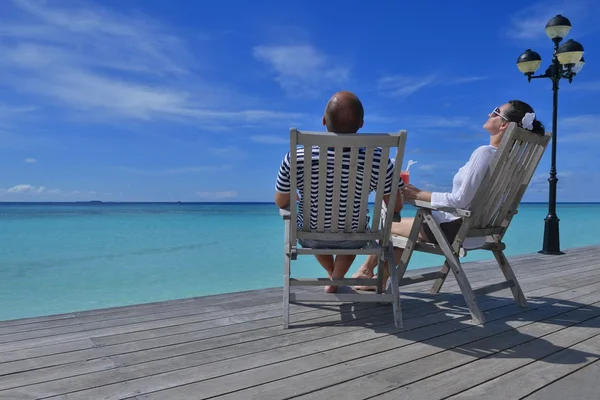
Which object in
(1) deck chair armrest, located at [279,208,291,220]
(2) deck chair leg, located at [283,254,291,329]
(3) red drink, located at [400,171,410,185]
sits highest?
(3) red drink, located at [400,171,410,185]

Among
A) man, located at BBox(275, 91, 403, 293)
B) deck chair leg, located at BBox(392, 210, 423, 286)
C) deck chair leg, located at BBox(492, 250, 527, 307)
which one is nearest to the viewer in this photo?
man, located at BBox(275, 91, 403, 293)

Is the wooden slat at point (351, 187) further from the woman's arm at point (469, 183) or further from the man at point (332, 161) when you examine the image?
the woman's arm at point (469, 183)

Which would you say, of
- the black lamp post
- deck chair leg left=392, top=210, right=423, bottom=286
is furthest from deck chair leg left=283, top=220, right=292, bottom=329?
the black lamp post

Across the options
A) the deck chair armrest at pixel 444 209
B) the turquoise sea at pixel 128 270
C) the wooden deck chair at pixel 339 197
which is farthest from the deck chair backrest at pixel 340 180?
the turquoise sea at pixel 128 270

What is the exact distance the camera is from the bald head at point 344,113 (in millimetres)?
2506

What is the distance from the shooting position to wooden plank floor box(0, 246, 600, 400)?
167 cm

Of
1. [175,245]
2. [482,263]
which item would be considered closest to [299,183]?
[482,263]

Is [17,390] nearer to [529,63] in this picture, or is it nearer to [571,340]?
[571,340]

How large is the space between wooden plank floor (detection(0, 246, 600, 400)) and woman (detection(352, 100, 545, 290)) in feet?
1.81

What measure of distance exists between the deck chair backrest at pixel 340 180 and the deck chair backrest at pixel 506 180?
1.95 ft

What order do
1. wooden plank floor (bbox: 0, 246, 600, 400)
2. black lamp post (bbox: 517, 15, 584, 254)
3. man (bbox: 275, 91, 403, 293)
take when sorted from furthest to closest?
1. black lamp post (bbox: 517, 15, 584, 254)
2. man (bbox: 275, 91, 403, 293)
3. wooden plank floor (bbox: 0, 246, 600, 400)

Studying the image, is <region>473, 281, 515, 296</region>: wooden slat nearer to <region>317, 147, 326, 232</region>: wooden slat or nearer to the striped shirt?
the striped shirt

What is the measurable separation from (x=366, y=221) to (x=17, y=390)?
1824 mm

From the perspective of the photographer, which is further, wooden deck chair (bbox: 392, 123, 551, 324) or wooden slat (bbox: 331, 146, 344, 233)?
wooden deck chair (bbox: 392, 123, 551, 324)
